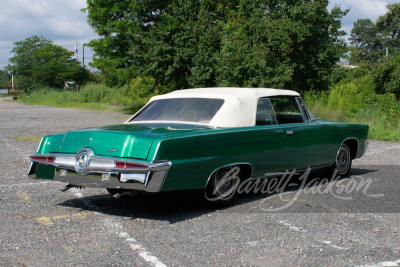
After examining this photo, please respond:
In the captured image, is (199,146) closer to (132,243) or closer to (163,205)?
(163,205)

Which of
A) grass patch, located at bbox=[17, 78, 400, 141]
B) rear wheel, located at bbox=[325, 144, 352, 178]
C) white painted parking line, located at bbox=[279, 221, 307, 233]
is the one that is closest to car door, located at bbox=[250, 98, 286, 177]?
white painted parking line, located at bbox=[279, 221, 307, 233]

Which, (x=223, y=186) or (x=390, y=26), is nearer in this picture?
(x=223, y=186)

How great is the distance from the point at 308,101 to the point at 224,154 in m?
15.0

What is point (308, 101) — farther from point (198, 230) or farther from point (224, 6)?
point (198, 230)

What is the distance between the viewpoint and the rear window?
569 centimetres

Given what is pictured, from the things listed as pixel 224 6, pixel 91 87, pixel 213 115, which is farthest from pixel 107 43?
pixel 213 115

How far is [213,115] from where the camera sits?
18.5ft

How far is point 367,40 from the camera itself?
259 ft

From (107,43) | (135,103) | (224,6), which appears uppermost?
(224,6)

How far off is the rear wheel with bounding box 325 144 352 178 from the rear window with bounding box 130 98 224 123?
Answer: 2.44 meters

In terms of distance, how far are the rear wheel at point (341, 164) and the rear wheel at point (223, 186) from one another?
232cm

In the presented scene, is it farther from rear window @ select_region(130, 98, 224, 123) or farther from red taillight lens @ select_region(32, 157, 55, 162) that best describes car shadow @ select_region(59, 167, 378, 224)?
rear window @ select_region(130, 98, 224, 123)

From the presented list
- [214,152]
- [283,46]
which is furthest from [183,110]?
[283,46]

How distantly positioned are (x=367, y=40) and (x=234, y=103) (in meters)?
80.1
